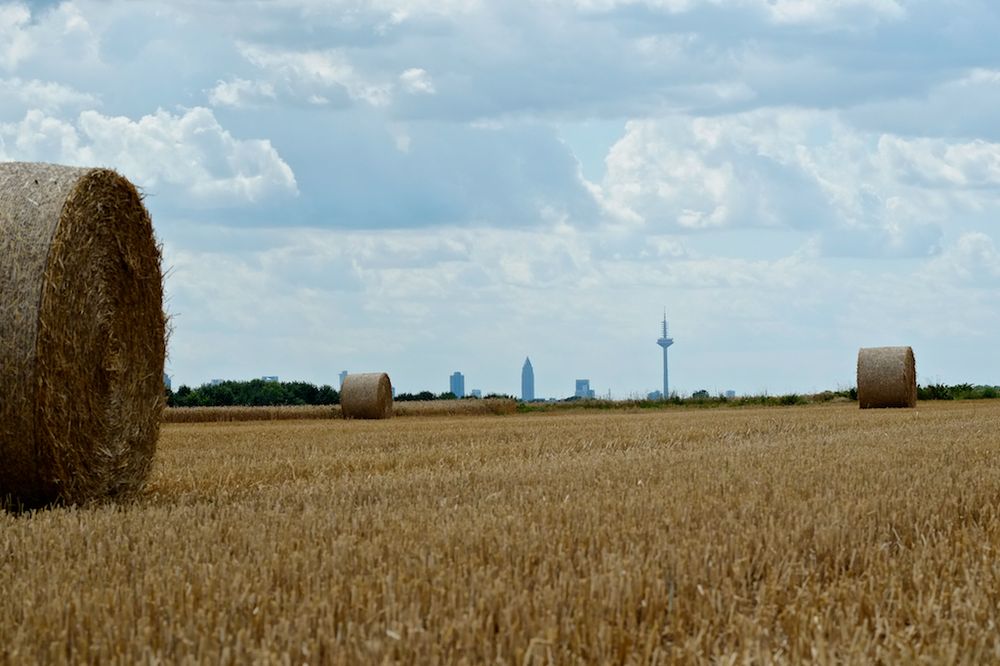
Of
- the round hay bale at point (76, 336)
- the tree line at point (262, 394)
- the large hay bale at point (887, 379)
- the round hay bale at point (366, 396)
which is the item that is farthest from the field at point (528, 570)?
the tree line at point (262, 394)

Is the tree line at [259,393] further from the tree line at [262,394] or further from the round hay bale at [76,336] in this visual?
the round hay bale at [76,336]

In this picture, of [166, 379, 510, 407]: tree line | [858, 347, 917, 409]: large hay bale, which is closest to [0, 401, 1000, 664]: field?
[858, 347, 917, 409]: large hay bale

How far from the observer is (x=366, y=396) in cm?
2858

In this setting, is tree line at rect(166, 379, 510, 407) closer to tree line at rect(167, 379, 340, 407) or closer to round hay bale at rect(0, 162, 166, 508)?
tree line at rect(167, 379, 340, 407)

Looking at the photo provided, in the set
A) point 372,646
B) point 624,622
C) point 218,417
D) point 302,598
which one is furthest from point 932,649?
point 218,417

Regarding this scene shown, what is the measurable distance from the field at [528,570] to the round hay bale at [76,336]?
0.73m

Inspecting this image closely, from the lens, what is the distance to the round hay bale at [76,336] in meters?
8.03

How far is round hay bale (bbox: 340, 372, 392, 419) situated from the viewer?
28.6 metres

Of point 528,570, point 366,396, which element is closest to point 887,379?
point 366,396

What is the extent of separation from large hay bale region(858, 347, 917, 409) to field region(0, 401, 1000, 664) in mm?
18905

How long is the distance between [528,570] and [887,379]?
24.3 metres

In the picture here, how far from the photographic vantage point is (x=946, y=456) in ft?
33.5

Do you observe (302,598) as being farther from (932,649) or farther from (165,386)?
(165,386)

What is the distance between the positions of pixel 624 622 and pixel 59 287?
5924 millimetres
